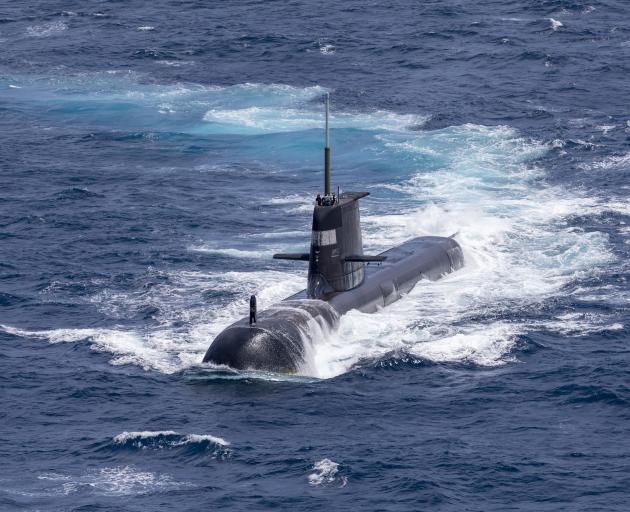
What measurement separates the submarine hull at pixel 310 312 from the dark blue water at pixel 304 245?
724 millimetres

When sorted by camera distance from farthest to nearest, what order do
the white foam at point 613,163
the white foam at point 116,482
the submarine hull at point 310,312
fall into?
1. the white foam at point 613,163
2. the submarine hull at point 310,312
3. the white foam at point 116,482

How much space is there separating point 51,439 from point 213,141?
5197 cm

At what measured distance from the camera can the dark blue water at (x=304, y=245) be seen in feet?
143

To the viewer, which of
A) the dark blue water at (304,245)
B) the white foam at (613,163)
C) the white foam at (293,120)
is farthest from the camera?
the white foam at (293,120)

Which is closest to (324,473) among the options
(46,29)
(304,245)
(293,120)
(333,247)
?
(333,247)

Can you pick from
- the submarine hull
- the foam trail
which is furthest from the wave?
the submarine hull

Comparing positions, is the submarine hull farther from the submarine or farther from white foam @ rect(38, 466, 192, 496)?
white foam @ rect(38, 466, 192, 496)

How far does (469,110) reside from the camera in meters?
99.9

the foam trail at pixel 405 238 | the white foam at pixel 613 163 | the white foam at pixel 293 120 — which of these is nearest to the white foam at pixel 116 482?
the foam trail at pixel 405 238

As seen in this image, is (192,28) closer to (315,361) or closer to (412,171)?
(412,171)

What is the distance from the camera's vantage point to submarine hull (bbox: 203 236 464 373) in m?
50.6

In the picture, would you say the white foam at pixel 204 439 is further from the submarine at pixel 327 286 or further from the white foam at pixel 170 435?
the submarine at pixel 327 286

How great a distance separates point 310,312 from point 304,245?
655 inches

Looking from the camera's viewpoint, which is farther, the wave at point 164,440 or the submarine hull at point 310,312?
the submarine hull at point 310,312
